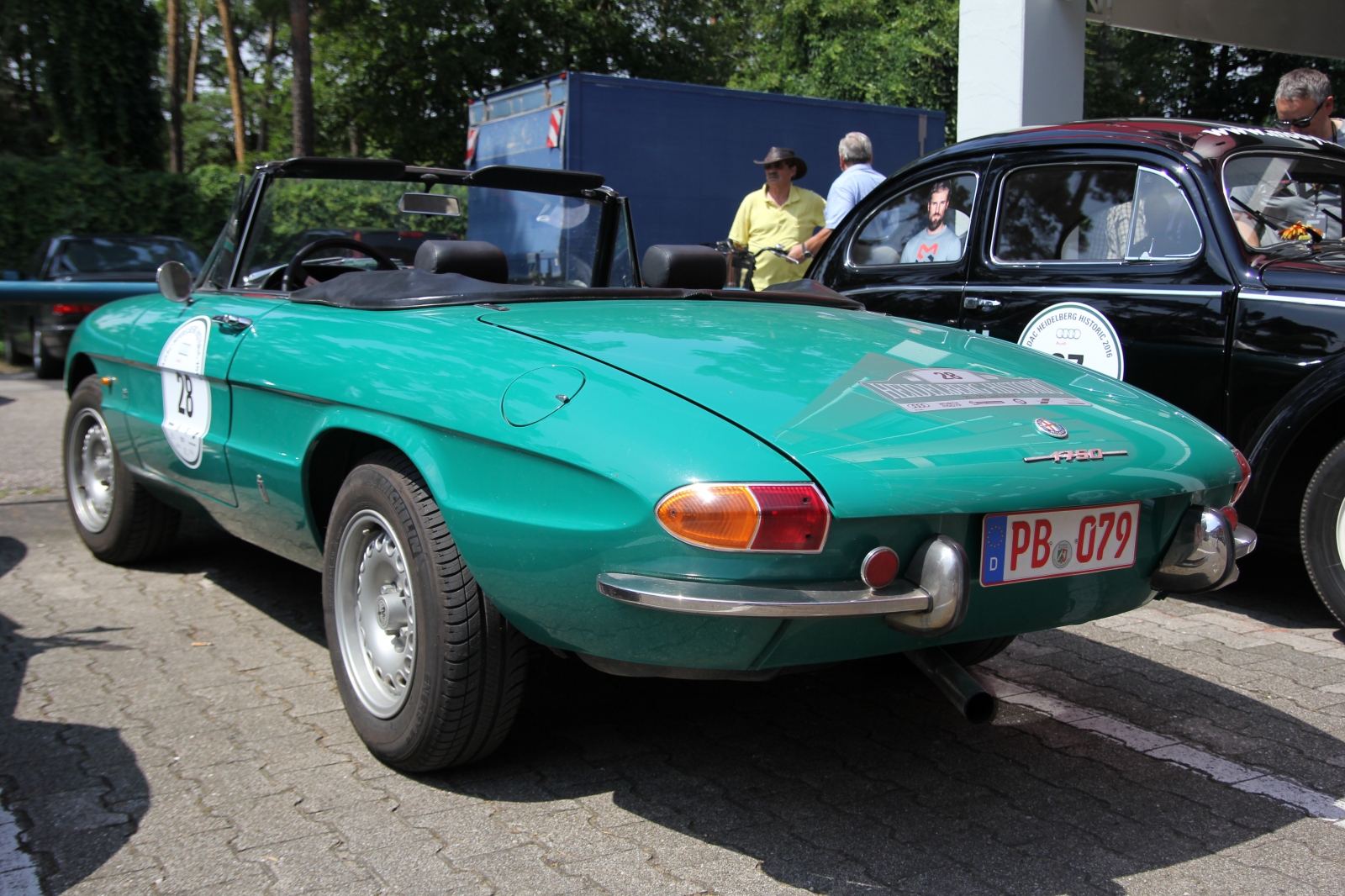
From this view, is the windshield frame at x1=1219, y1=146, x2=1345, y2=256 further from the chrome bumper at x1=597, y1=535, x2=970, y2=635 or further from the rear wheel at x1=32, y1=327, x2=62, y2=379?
the rear wheel at x1=32, y1=327, x2=62, y2=379

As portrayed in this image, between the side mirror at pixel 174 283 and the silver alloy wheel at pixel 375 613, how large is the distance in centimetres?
168

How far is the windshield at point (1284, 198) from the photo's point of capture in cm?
426

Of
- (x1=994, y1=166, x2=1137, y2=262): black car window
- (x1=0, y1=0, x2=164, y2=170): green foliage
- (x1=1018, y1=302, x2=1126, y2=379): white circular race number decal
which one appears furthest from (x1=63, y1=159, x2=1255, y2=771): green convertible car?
(x1=0, y1=0, x2=164, y2=170): green foliage

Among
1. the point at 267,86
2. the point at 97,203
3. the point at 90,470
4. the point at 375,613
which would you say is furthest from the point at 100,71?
the point at 375,613

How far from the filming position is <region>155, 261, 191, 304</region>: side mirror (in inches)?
165

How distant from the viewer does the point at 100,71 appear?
23625 mm

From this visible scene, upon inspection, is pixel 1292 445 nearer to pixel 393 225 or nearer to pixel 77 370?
pixel 393 225

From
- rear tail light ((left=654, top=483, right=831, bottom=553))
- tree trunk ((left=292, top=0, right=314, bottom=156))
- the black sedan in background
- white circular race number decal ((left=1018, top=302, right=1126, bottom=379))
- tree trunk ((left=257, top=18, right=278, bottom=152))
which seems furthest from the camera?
tree trunk ((left=257, top=18, right=278, bottom=152))

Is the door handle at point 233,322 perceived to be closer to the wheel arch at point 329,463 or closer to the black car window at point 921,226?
the wheel arch at point 329,463

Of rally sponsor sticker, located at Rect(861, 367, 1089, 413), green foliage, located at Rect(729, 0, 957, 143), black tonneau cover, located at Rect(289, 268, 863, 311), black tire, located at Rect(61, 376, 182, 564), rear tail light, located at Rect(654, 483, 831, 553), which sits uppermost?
green foliage, located at Rect(729, 0, 957, 143)

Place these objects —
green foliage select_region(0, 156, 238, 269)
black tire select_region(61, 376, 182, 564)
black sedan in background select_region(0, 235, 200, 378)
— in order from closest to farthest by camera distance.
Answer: black tire select_region(61, 376, 182, 564) → black sedan in background select_region(0, 235, 200, 378) → green foliage select_region(0, 156, 238, 269)

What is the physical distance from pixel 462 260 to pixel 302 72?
1551cm

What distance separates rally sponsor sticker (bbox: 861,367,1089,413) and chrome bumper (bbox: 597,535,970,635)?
39 centimetres

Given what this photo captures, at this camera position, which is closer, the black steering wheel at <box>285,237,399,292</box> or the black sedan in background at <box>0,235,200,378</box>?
the black steering wheel at <box>285,237,399,292</box>
